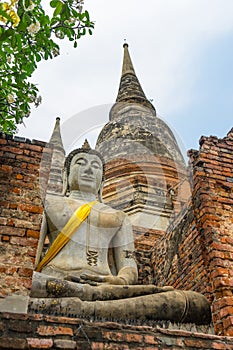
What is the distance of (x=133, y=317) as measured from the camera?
391cm

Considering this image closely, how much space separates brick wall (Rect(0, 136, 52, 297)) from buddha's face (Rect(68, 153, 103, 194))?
1.66 ft

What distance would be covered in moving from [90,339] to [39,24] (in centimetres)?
294

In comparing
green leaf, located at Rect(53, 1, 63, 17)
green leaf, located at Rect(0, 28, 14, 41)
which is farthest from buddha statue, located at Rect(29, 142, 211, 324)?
green leaf, located at Rect(53, 1, 63, 17)

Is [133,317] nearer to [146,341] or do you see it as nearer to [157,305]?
[157,305]

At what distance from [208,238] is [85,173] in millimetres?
1746

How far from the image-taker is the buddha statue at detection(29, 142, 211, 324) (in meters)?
3.93

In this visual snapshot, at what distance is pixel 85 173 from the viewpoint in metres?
5.67

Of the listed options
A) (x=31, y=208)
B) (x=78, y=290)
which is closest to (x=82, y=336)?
(x=78, y=290)

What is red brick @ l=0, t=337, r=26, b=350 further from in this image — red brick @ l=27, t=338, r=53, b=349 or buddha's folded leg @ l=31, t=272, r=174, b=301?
buddha's folded leg @ l=31, t=272, r=174, b=301

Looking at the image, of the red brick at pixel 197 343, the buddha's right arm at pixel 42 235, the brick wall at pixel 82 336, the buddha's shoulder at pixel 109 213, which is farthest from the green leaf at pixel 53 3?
the red brick at pixel 197 343

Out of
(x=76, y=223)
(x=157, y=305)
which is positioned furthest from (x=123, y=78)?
(x=157, y=305)

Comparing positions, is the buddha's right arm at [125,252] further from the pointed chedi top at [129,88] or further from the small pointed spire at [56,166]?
the pointed chedi top at [129,88]

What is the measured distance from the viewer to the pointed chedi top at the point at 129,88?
15.5m

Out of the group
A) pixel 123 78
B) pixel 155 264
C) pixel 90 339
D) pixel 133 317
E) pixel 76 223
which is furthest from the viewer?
pixel 123 78
